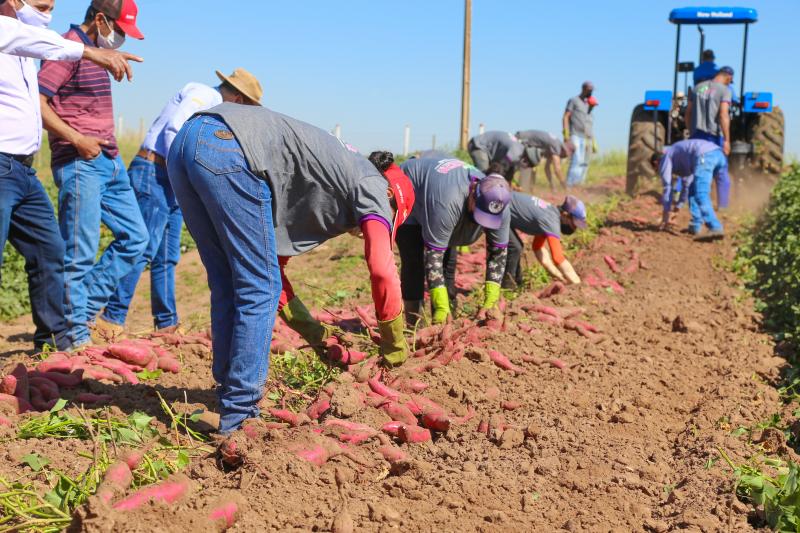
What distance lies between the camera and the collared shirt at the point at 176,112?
4.79 metres

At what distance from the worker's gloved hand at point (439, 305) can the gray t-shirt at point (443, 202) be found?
261mm

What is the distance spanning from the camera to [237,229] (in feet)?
9.31

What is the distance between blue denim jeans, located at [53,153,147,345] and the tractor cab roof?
959 centimetres

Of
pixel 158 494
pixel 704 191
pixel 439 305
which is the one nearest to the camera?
pixel 158 494

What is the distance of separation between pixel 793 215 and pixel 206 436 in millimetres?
7114

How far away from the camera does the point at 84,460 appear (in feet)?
9.13

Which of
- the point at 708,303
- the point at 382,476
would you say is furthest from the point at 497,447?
the point at 708,303

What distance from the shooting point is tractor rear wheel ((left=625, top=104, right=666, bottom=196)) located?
468 inches

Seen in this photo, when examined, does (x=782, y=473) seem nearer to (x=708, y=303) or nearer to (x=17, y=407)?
(x=17, y=407)

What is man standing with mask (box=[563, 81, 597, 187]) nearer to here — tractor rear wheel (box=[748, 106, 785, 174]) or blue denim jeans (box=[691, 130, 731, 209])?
tractor rear wheel (box=[748, 106, 785, 174])

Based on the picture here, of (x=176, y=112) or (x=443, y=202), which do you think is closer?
(x=176, y=112)

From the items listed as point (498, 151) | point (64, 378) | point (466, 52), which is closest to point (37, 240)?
point (64, 378)

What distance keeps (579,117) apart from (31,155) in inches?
410

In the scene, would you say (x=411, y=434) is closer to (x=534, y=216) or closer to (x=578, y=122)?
(x=534, y=216)
